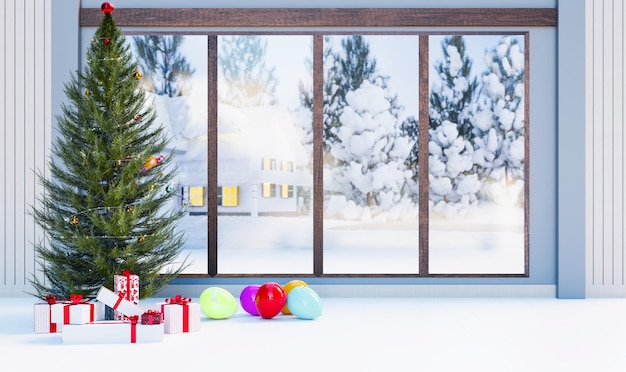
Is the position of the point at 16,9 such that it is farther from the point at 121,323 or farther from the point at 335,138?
the point at 121,323

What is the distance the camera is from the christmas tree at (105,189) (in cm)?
598

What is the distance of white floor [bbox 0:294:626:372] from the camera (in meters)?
4.44

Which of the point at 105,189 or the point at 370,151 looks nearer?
the point at 105,189

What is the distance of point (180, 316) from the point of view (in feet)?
18.2

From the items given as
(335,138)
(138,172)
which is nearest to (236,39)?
(335,138)

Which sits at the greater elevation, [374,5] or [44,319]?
[374,5]

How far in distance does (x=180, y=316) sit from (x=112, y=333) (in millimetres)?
550

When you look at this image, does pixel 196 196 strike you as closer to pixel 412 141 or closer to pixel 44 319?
pixel 412 141

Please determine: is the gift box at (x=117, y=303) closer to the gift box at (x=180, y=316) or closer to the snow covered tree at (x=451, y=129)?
the gift box at (x=180, y=316)

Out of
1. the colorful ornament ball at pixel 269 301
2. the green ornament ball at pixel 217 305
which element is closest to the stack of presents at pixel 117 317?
the green ornament ball at pixel 217 305

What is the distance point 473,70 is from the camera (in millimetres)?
7523

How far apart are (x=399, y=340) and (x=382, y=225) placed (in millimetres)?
2347

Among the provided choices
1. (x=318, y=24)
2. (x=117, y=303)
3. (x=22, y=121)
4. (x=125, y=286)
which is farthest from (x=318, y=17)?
(x=117, y=303)

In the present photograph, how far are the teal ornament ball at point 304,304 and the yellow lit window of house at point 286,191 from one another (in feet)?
4.96
